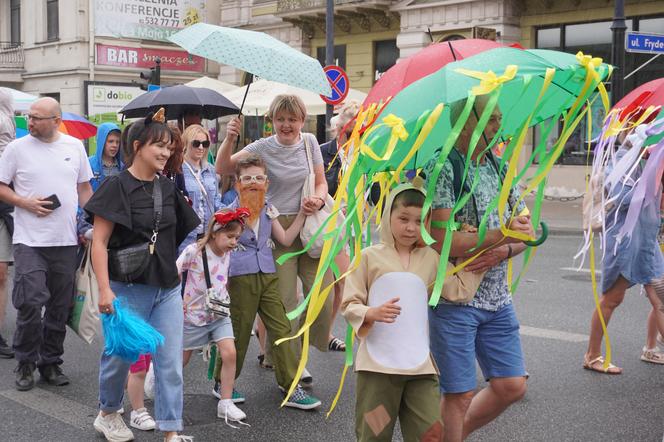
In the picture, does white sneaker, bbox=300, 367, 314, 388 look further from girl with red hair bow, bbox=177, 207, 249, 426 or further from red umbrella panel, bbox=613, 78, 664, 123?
red umbrella panel, bbox=613, 78, 664, 123

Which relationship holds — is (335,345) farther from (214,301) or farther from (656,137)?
(656,137)

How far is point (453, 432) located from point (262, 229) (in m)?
2.18

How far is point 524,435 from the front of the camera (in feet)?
15.9

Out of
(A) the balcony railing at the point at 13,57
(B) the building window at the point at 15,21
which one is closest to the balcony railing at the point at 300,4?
(A) the balcony railing at the point at 13,57

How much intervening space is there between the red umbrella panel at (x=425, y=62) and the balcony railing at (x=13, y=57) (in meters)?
35.9

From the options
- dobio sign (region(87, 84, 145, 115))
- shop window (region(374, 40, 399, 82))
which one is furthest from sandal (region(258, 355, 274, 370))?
shop window (region(374, 40, 399, 82))

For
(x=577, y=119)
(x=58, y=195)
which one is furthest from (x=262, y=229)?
(x=577, y=119)

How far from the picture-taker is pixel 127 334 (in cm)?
421

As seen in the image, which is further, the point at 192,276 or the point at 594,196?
the point at 594,196

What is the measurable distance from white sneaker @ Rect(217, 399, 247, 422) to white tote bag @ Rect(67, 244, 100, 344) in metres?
1.26

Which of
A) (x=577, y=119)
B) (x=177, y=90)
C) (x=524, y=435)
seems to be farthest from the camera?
(x=177, y=90)

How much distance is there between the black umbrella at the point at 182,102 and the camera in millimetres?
7180

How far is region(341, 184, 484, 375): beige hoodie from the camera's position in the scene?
141 inches

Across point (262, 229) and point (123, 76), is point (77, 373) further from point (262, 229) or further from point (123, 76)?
point (123, 76)
